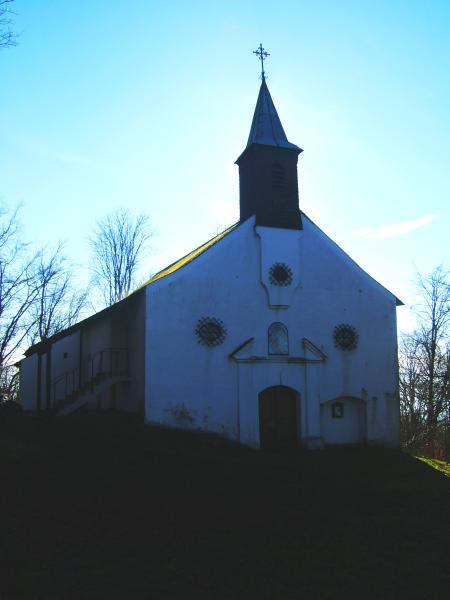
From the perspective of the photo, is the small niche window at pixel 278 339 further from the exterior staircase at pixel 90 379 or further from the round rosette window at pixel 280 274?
the exterior staircase at pixel 90 379

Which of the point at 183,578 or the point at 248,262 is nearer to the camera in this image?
the point at 183,578

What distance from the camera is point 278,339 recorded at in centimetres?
1977

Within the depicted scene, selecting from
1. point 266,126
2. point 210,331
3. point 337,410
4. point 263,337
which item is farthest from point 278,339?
point 266,126

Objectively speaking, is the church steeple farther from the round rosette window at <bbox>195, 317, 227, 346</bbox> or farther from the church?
the round rosette window at <bbox>195, 317, 227, 346</bbox>

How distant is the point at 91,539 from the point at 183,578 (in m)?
2.01

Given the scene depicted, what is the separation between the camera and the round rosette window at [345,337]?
20.5 metres

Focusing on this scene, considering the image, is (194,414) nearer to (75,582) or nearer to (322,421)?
(322,421)

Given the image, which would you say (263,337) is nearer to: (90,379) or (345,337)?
(345,337)

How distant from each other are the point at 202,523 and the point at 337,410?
1160cm

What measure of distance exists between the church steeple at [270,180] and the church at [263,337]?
0.14 feet

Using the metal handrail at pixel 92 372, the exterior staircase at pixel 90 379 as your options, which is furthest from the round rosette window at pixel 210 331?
the metal handrail at pixel 92 372

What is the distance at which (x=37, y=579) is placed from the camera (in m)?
6.91

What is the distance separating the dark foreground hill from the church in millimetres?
2357

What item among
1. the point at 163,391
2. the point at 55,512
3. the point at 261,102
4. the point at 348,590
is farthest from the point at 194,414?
the point at 261,102
